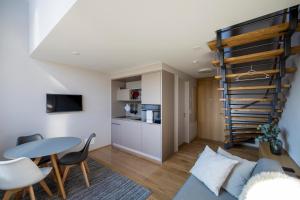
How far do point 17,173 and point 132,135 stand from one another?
2.31 m

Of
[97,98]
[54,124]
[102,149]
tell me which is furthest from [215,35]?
[102,149]

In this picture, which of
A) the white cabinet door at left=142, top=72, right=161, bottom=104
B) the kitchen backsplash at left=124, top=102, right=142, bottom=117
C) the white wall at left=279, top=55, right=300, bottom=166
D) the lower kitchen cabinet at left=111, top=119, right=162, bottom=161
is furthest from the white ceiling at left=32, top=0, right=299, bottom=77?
the kitchen backsplash at left=124, top=102, right=142, bottom=117

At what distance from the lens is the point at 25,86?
261 cm

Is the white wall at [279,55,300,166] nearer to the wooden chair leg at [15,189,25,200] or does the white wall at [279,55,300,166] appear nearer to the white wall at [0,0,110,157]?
the wooden chair leg at [15,189,25,200]

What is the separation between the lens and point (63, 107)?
10.1 ft

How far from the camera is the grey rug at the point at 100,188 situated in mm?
1964

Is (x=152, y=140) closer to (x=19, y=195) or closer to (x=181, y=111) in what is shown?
(x=181, y=111)

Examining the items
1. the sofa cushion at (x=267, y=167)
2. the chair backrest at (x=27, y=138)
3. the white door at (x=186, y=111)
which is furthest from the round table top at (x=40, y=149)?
the white door at (x=186, y=111)

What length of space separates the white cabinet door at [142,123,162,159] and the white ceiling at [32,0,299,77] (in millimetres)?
1709

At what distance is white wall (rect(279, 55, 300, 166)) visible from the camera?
68.4 inches

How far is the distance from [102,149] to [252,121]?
381cm

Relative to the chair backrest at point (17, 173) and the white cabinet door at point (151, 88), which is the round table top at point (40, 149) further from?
the white cabinet door at point (151, 88)

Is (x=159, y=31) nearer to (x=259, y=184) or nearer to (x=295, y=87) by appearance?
(x=259, y=184)

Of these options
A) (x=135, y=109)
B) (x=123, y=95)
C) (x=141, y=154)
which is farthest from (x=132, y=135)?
(x=123, y=95)
